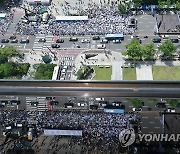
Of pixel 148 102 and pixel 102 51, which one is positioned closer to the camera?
pixel 148 102

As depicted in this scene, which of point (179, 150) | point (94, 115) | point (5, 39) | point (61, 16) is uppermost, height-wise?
point (61, 16)

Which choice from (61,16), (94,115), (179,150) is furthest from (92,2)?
(179,150)

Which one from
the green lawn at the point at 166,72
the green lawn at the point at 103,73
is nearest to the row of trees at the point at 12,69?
the green lawn at the point at 103,73

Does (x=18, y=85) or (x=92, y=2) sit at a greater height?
(x=92, y=2)

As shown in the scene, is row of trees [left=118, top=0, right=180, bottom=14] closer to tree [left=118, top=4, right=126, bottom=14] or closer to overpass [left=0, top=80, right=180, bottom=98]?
tree [left=118, top=4, right=126, bottom=14]

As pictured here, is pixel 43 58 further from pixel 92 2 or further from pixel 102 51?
pixel 92 2

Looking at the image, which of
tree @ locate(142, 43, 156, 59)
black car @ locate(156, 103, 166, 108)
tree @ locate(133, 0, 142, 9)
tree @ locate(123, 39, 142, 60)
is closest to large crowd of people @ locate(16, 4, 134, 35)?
tree @ locate(133, 0, 142, 9)

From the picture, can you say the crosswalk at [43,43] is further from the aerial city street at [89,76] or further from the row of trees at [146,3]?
the row of trees at [146,3]
